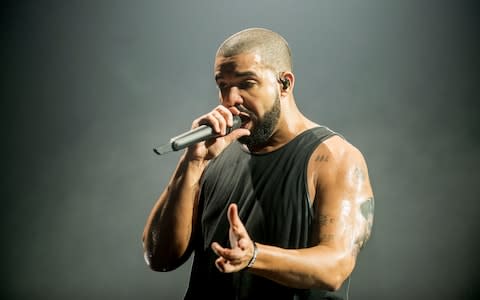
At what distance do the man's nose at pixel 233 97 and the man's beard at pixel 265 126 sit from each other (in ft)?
0.11

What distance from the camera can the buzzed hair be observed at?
1.61m

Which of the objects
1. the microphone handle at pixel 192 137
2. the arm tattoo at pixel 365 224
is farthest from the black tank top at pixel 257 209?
the microphone handle at pixel 192 137

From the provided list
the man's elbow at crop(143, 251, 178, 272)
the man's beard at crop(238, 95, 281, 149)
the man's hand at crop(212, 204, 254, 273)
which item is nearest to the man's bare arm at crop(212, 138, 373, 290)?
the man's hand at crop(212, 204, 254, 273)

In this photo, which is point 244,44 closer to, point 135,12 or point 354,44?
point 354,44

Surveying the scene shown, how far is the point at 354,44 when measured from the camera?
2.34 m

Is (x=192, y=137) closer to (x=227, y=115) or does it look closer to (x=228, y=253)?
(x=227, y=115)

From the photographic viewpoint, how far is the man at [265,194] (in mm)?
1438

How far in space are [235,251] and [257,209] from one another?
1.17 feet

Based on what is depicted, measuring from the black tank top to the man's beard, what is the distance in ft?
0.17

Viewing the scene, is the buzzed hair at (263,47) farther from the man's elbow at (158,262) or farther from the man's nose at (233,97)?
the man's elbow at (158,262)

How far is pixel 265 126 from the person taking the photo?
1.62m

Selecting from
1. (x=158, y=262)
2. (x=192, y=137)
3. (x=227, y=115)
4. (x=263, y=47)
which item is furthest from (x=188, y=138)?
(x=158, y=262)

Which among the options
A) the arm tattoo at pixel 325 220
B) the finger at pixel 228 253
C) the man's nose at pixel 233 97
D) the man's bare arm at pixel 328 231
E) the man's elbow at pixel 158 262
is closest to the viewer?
the finger at pixel 228 253

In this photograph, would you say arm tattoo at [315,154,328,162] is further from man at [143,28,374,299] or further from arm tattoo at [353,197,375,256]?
arm tattoo at [353,197,375,256]
